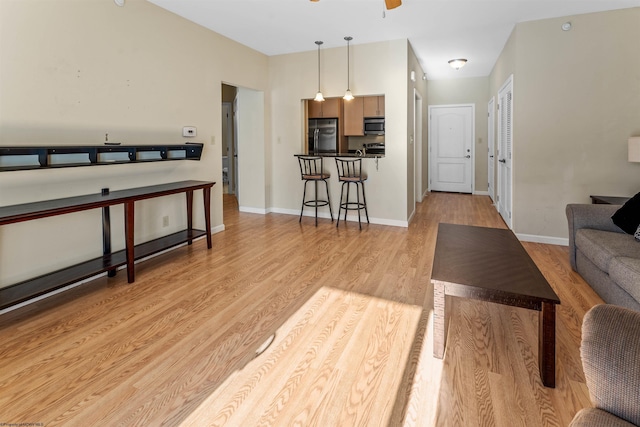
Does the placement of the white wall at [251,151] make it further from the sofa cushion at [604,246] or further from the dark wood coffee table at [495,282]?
the sofa cushion at [604,246]

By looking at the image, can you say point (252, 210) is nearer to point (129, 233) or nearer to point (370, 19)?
point (129, 233)

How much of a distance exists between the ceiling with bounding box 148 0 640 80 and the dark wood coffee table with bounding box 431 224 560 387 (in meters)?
2.75

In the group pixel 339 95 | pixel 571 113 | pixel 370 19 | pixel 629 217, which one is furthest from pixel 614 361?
pixel 339 95

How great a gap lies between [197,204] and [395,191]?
2745 mm

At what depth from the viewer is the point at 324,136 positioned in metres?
7.40

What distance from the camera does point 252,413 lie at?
1571mm

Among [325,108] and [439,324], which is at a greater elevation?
[325,108]

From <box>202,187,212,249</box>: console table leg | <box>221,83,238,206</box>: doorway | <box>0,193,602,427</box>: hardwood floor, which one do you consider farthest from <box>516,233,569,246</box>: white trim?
<box>221,83,238,206</box>: doorway

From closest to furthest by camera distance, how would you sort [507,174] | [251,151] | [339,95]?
[507,174]
[339,95]
[251,151]

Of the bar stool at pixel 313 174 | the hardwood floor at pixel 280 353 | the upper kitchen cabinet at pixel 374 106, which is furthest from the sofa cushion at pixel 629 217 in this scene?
the upper kitchen cabinet at pixel 374 106

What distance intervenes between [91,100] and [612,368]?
3.78 m

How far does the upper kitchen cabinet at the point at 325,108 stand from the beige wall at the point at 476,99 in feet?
7.98

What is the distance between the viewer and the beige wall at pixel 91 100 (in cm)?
261

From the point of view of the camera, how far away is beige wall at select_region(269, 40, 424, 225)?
500 centimetres
